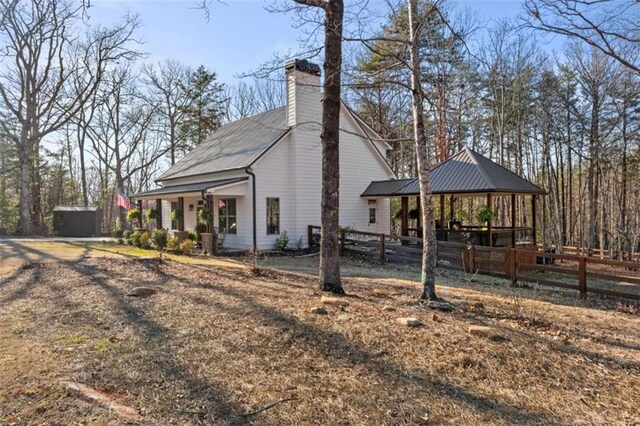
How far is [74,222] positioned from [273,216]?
16.5 metres

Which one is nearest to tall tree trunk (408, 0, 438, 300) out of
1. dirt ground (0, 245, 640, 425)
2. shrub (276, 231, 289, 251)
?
dirt ground (0, 245, 640, 425)

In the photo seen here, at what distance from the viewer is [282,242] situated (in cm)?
1584

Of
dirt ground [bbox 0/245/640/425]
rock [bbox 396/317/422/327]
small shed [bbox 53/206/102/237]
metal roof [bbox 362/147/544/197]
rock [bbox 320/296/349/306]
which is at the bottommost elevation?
dirt ground [bbox 0/245/640/425]

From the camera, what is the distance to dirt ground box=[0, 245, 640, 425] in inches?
127

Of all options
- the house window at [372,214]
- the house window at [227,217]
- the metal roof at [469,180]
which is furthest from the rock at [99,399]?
the house window at [372,214]

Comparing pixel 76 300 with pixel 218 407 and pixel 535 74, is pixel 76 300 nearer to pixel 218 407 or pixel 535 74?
pixel 218 407

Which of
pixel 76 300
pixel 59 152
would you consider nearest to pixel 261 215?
pixel 76 300

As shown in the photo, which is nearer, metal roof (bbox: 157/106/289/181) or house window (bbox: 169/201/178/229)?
metal roof (bbox: 157/106/289/181)

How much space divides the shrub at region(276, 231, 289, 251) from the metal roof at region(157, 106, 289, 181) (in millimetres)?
3069

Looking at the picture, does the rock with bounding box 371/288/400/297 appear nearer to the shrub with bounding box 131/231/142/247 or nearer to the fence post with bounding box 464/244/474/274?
the fence post with bounding box 464/244/474/274

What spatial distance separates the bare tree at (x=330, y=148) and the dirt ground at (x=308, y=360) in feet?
2.20

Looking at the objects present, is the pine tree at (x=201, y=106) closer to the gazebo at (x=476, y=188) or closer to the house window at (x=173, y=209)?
A: the house window at (x=173, y=209)

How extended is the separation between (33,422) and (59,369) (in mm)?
994

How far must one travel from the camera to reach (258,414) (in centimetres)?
314
